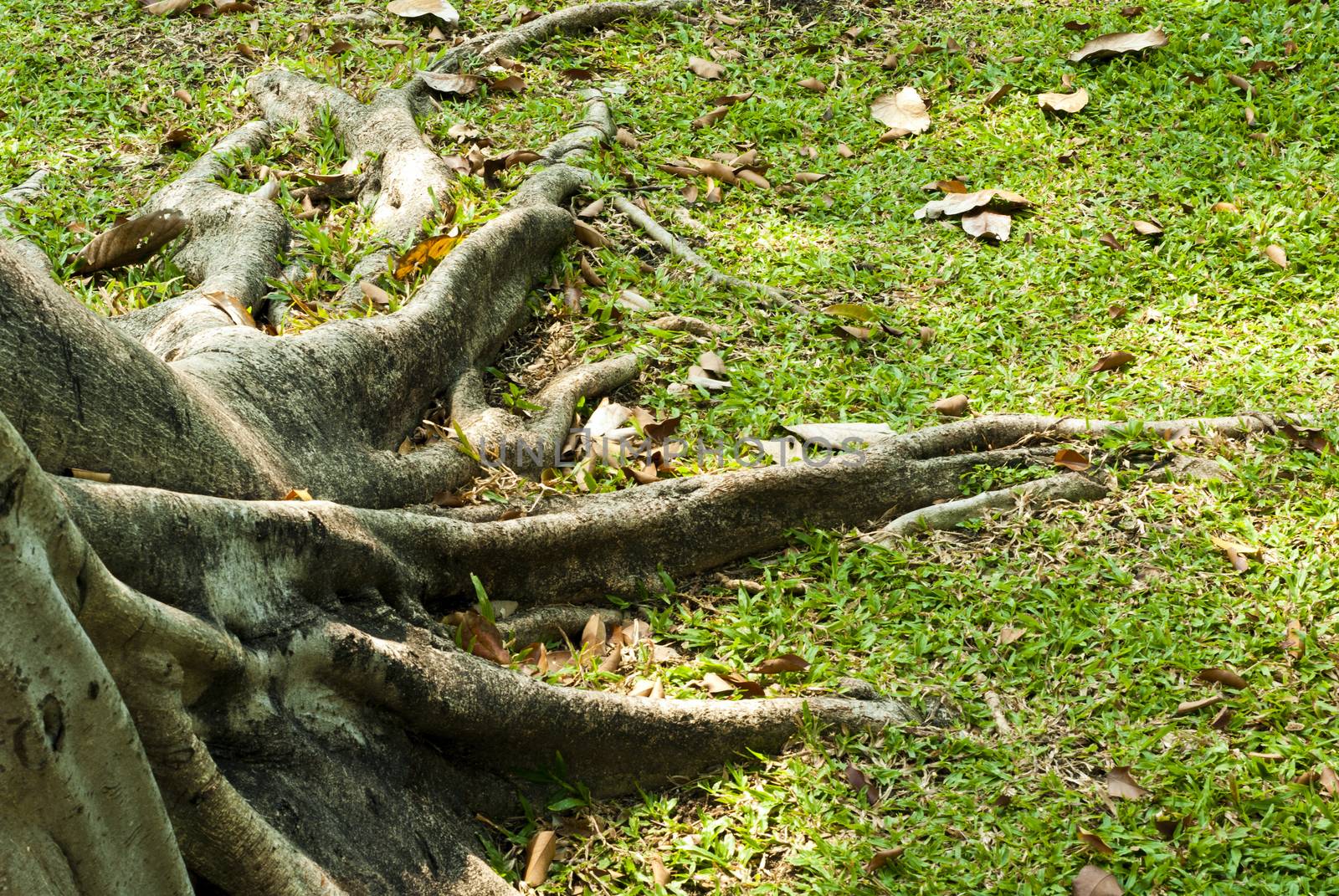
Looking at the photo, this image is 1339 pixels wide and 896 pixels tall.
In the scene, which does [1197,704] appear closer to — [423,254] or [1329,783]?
[1329,783]

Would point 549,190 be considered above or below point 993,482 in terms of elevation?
above

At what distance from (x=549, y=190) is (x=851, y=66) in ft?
7.12

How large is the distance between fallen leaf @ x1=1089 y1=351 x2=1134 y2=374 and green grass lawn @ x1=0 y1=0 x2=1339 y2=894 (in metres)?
0.05

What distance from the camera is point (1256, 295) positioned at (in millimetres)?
4750

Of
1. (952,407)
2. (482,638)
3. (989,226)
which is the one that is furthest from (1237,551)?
(482,638)

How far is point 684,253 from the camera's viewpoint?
5277 mm

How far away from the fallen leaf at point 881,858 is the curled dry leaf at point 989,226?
3.17 metres

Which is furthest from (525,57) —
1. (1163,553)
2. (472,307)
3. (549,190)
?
(1163,553)

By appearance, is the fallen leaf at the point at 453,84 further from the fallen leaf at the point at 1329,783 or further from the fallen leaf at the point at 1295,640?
the fallen leaf at the point at 1329,783

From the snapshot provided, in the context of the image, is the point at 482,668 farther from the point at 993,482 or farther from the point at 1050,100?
the point at 1050,100

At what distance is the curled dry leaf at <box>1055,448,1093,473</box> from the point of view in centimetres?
405

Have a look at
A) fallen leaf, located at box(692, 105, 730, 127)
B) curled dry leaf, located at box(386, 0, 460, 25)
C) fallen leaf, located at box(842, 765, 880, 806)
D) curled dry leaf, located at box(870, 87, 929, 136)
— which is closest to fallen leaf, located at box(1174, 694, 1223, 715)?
fallen leaf, located at box(842, 765, 880, 806)

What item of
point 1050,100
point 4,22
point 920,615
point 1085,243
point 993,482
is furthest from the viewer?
point 4,22

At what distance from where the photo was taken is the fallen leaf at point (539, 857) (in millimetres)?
2961
